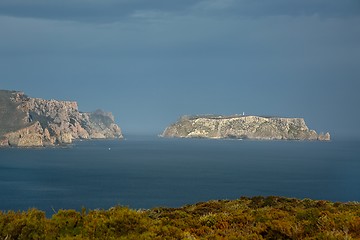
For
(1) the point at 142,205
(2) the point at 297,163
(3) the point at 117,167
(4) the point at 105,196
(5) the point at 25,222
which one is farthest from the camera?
(2) the point at 297,163

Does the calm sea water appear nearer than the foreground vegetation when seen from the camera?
No

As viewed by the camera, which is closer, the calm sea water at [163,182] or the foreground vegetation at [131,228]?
the foreground vegetation at [131,228]

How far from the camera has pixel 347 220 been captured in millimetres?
14570

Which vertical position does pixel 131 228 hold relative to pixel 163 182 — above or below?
above

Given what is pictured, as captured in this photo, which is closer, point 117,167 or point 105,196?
point 105,196

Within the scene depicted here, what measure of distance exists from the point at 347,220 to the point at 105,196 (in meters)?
85.2

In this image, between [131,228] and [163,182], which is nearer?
[131,228]

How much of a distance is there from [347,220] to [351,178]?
119405mm

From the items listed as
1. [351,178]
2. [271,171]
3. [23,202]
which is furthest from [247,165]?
[23,202]

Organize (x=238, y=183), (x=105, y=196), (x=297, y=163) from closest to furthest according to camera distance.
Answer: (x=105, y=196)
(x=238, y=183)
(x=297, y=163)

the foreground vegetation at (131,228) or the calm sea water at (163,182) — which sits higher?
the foreground vegetation at (131,228)

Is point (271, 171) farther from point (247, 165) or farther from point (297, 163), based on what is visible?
point (297, 163)

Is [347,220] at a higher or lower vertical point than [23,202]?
higher

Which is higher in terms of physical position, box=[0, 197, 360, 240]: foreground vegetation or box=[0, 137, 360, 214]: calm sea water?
box=[0, 197, 360, 240]: foreground vegetation
